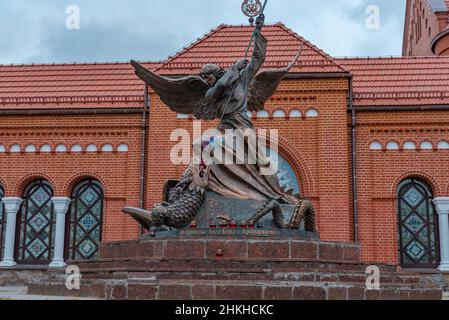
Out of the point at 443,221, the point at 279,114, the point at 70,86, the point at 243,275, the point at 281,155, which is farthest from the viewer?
the point at 70,86

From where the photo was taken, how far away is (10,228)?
817 inches

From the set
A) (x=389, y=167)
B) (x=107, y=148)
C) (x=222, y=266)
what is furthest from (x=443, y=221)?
(x=222, y=266)

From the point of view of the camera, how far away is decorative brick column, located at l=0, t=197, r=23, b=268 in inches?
811

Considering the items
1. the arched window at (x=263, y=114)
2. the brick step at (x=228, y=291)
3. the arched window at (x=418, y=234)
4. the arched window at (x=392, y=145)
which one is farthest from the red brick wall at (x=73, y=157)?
the brick step at (x=228, y=291)

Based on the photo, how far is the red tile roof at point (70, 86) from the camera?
2147 cm

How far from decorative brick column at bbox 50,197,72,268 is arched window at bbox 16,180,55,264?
19.3 inches

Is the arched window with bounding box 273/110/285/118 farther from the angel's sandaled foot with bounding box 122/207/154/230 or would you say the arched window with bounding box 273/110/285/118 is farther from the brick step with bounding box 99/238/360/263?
the brick step with bounding box 99/238/360/263

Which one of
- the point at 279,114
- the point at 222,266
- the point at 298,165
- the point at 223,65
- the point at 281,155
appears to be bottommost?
the point at 222,266

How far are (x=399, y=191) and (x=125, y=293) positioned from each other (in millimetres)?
14078

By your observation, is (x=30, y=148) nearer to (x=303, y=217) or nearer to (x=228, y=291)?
(x=303, y=217)

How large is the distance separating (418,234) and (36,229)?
12.6 m

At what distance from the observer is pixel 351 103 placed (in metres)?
20.3

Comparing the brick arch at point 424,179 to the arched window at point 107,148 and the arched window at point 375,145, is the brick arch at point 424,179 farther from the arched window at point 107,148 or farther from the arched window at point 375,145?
the arched window at point 107,148

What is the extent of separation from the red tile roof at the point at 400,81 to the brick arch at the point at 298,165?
2.74 m
